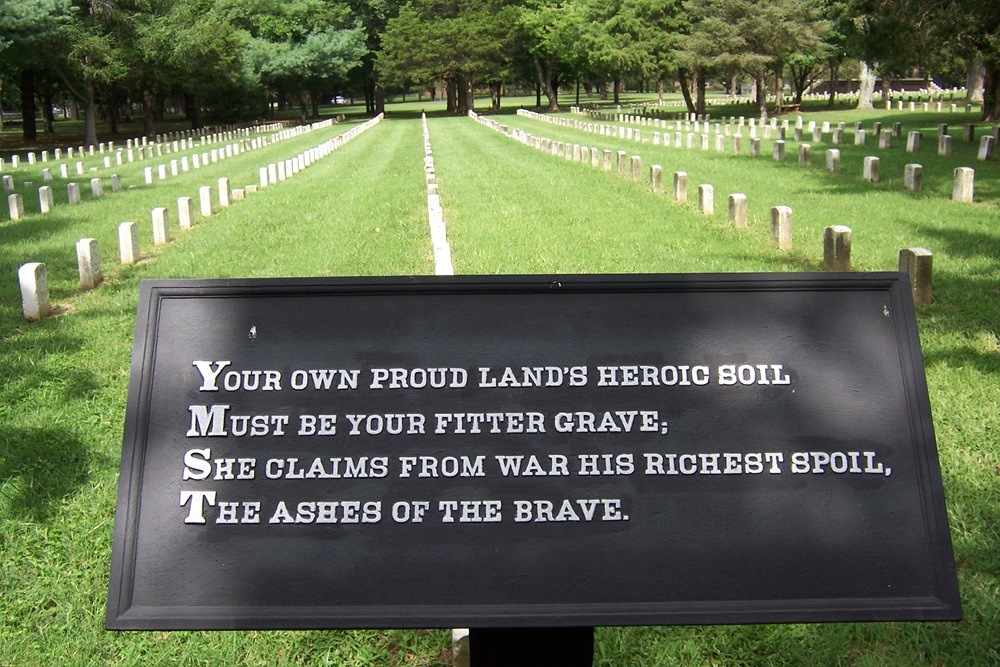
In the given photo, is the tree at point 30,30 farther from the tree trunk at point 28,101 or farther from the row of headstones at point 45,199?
the row of headstones at point 45,199

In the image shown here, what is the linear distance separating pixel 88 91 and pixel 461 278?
52806mm

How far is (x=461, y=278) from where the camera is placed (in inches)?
154

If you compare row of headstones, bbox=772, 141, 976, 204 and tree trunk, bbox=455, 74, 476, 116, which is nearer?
row of headstones, bbox=772, 141, 976, 204

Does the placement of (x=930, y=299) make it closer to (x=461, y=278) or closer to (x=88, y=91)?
(x=461, y=278)

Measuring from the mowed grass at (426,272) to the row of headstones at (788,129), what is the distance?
2127 millimetres

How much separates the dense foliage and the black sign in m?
28.1

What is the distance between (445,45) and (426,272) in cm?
6965

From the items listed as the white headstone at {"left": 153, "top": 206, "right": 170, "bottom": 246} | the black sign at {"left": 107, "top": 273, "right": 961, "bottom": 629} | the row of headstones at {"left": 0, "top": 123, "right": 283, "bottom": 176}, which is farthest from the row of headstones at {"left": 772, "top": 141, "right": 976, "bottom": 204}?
the row of headstones at {"left": 0, "top": 123, "right": 283, "bottom": 176}

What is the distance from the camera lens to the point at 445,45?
77812 mm

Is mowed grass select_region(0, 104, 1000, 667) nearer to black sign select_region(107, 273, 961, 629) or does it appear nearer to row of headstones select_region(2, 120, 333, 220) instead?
row of headstones select_region(2, 120, 333, 220)

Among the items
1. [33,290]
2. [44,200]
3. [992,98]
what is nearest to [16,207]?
[44,200]

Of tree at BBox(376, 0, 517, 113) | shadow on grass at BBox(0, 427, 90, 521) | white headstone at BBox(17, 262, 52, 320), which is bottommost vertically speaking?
shadow on grass at BBox(0, 427, 90, 521)

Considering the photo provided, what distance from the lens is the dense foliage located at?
36844 millimetres

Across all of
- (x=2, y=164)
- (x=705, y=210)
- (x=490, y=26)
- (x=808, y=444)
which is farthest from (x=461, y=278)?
(x=490, y=26)
